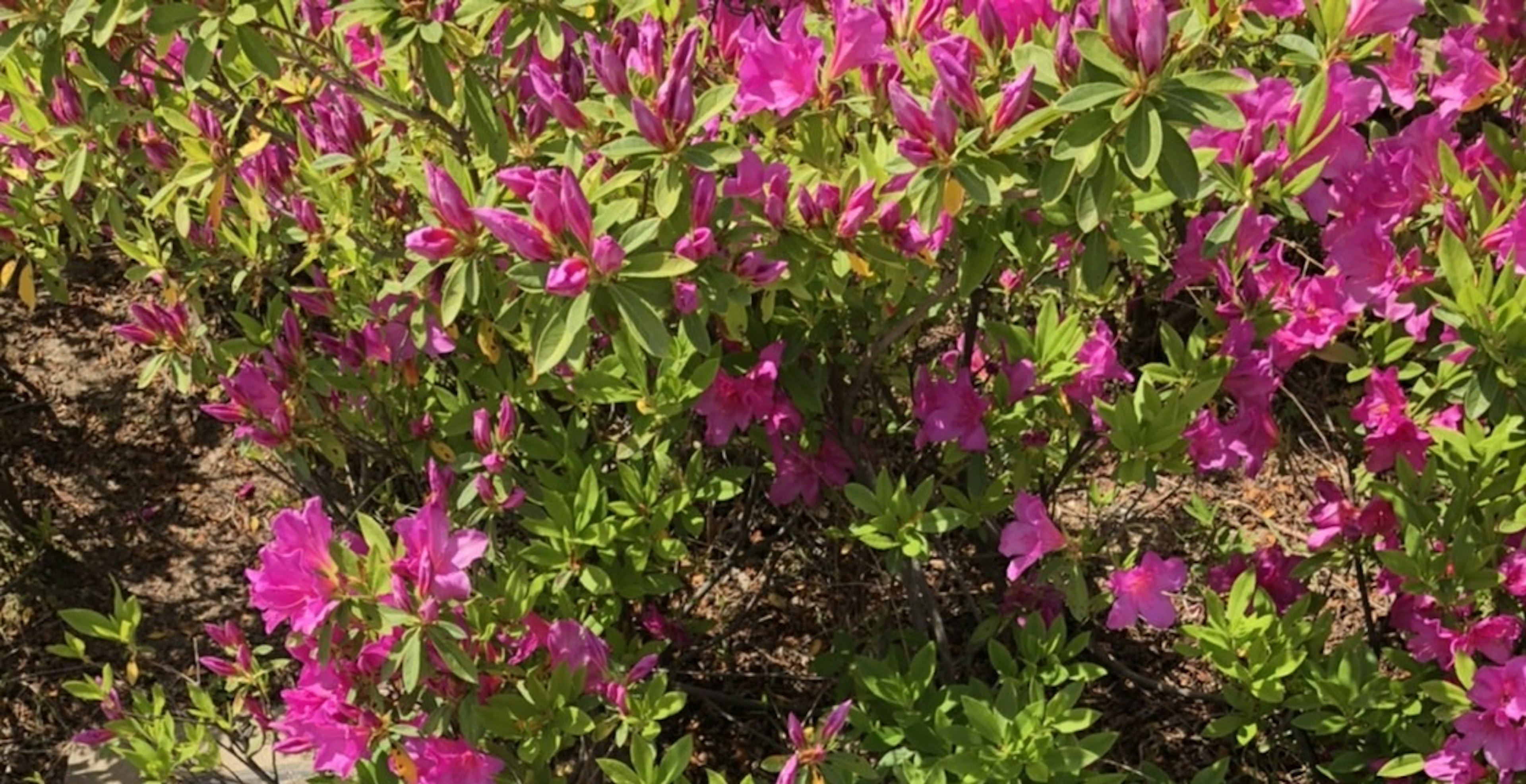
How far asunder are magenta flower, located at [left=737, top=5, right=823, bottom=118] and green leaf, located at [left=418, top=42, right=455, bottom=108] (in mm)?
350

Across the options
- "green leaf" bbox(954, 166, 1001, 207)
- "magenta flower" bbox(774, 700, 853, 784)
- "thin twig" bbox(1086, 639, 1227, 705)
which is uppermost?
"green leaf" bbox(954, 166, 1001, 207)

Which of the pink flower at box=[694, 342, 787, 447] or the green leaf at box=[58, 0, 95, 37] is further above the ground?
the green leaf at box=[58, 0, 95, 37]

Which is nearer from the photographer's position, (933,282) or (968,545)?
(933,282)

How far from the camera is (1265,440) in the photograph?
204 cm

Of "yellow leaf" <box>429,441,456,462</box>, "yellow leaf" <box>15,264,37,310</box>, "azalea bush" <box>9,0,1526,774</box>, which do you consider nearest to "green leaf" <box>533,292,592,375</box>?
"azalea bush" <box>9,0,1526,774</box>

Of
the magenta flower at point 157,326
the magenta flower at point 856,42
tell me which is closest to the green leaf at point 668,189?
the magenta flower at point 856,42

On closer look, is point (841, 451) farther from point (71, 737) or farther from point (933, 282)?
point (71, 737)

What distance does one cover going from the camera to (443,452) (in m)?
2.12

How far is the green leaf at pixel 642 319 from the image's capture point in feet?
4.63

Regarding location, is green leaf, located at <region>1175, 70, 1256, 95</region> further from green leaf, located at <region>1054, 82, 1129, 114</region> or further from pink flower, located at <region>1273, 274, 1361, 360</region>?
pink flower, located at <region>1273, 274, 1361, 360</region>

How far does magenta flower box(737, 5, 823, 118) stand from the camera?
158 cm

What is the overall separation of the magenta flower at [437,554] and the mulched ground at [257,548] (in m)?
0.83

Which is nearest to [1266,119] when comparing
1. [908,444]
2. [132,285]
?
[908,444]

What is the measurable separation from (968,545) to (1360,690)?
89 centimetres
